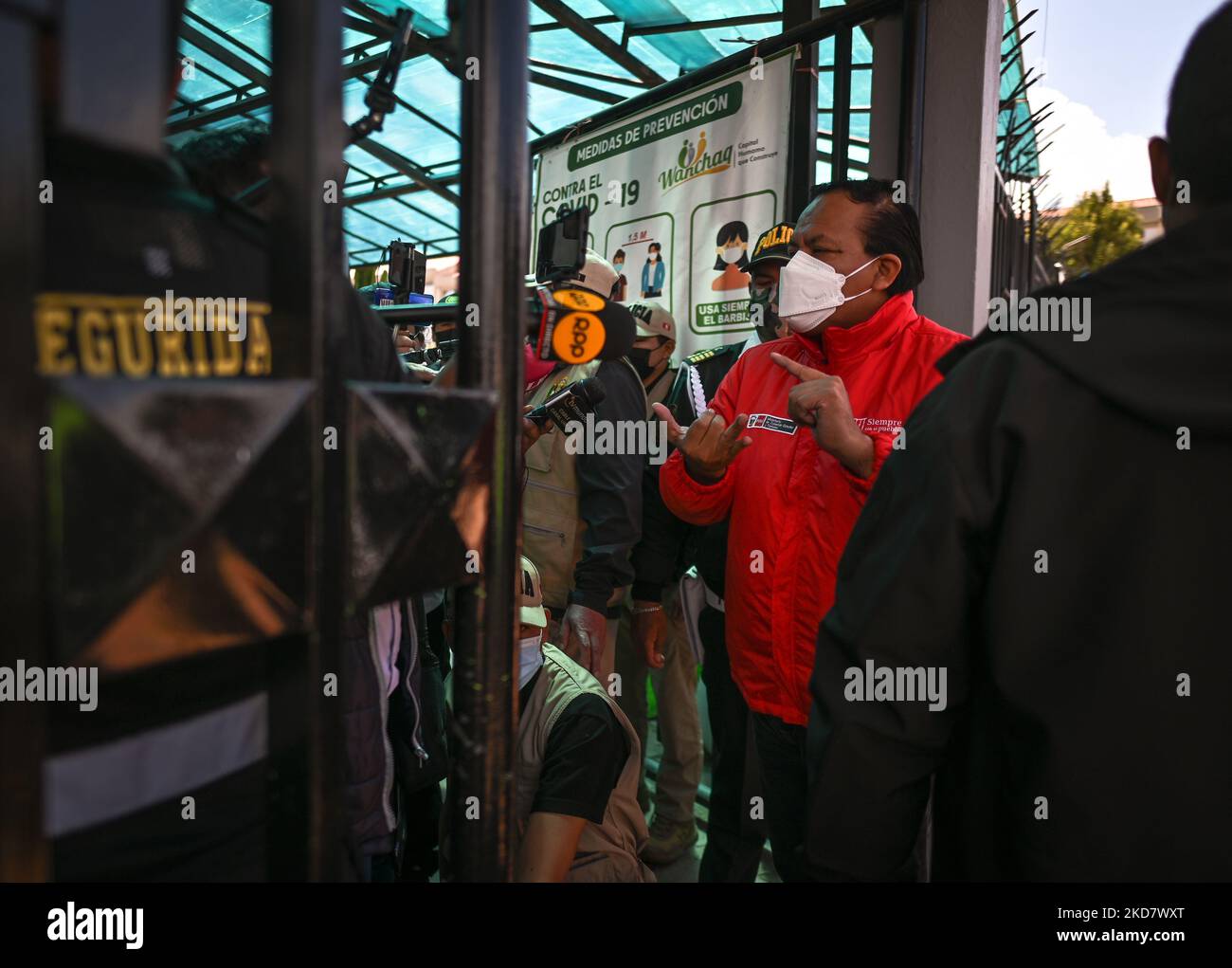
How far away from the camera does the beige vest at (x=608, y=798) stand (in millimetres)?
2002

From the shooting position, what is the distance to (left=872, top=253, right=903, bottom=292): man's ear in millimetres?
2072

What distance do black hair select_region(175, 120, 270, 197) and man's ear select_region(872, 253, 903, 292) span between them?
151 cm

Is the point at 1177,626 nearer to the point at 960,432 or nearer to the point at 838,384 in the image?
the point at 960,432

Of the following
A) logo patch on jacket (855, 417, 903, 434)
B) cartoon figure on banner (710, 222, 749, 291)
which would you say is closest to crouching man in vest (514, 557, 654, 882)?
logo patch on jacket (855, 417, 903, 434)

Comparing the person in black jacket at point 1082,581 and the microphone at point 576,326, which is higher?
the microphone at point 576,326

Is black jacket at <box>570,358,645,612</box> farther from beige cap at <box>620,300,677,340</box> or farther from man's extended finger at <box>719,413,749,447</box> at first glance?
man's extended finger at <box>719,413,749,447</box>

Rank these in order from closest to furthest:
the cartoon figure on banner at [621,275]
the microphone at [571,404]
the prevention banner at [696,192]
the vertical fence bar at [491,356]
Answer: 1. the vertical fence bar at [491,356]
2. the microphone at [571,404]
3. the prevention banner at [696,192]
4. the cartoon figure on banner at [621,275]

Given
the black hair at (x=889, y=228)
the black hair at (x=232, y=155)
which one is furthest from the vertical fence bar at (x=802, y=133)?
the black hair at (x=232, y=155)

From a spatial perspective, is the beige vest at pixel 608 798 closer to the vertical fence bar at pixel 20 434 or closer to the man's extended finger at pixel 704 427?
the man's extended finger at pixel 704 427

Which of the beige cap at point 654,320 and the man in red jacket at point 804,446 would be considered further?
the beige cap at point 654,320

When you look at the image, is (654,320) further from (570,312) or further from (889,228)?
(570,312)

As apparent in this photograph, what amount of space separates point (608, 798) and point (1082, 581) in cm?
140

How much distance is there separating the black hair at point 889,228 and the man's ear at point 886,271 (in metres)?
0.01

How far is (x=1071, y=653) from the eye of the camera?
0.95m
